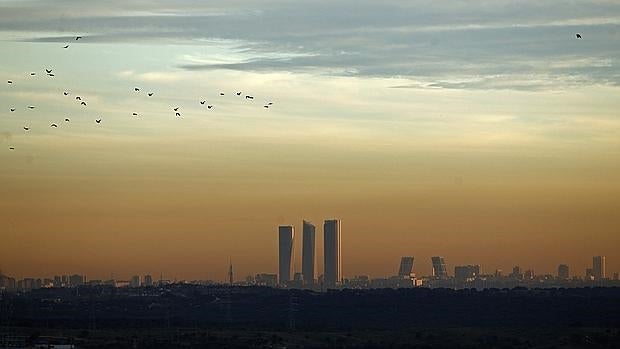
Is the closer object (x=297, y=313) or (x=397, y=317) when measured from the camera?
(x=397, y=317)

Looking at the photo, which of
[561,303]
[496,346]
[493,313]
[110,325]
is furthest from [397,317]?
[496,346]

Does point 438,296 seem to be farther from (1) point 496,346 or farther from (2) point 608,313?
(1) point 496,346

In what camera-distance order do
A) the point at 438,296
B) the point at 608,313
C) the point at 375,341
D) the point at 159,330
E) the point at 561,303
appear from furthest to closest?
the point at 438,296 < the point at 561,303 < the point at 608,313 < the point at 159,330 < the point at 375,341

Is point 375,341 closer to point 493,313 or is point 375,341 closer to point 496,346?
point 496,346

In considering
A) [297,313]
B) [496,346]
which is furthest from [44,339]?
[297,313]

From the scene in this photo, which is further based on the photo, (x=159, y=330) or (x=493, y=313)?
(x=493, y=313)

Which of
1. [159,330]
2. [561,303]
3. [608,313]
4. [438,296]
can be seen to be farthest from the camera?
[438,296]
